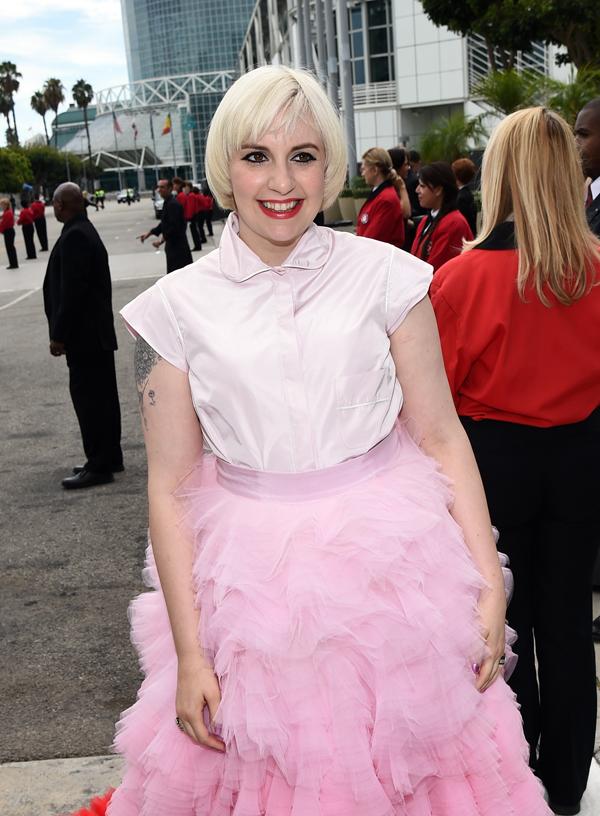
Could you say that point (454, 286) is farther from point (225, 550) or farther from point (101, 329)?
point (101, 329)

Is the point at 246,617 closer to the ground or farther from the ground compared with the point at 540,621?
farther from the ground

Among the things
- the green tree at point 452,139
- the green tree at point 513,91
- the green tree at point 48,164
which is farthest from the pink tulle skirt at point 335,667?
the green tree at point 48,164

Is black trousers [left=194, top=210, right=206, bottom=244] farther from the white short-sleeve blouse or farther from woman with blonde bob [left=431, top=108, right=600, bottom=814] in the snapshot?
the white short-sleeve blouse

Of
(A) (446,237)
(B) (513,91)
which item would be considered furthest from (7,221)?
(A) (446,237)

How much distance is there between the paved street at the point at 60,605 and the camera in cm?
336

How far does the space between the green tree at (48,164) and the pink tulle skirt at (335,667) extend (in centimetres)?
10832

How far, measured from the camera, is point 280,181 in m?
1.94

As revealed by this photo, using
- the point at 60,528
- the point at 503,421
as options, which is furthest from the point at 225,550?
the point at 60,528

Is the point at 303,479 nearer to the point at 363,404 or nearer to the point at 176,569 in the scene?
the point at 363,404

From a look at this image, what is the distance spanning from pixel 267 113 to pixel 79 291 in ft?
16.3

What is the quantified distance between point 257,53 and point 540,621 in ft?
306

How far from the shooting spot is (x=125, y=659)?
422 centimetres

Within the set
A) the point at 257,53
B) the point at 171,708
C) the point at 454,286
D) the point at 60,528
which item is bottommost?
the point at 60,528

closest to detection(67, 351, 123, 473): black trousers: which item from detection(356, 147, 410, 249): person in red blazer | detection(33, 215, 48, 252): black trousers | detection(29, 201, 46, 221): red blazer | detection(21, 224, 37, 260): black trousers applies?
detection(356, 147, 410, 249): person in red blazer
